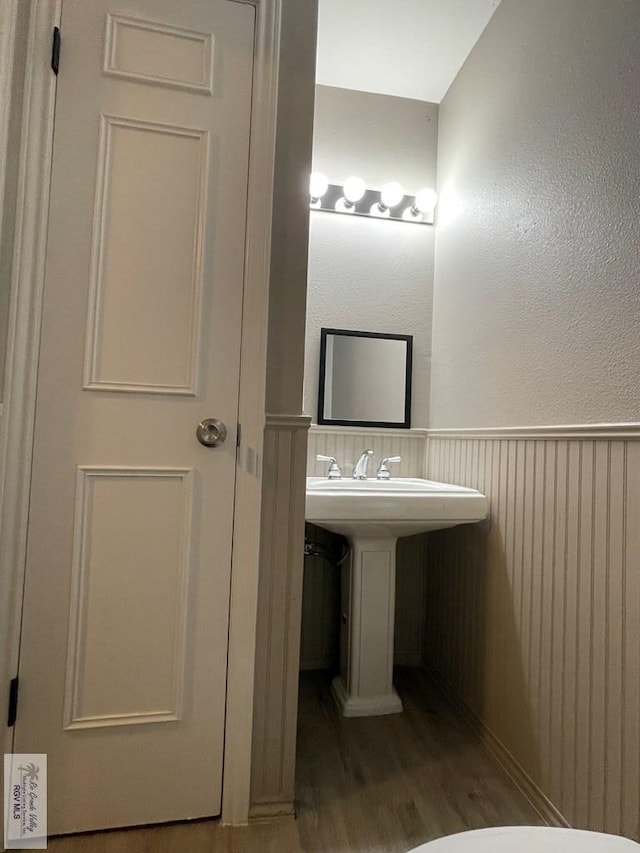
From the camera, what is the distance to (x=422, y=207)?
2.26 m

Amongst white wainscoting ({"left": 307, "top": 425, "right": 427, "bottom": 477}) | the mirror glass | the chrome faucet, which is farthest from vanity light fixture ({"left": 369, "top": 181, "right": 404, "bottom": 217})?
the chrome faucet

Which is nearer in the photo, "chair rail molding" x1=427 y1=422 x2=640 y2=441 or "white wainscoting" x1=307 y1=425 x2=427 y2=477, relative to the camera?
"chair rail molding" x1=427 y1=422 x2=640 y2=441

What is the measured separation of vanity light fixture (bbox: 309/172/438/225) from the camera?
217cm

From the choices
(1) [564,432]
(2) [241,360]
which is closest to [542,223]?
(1) [564,432]

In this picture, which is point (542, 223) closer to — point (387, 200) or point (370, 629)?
point (387, 200)

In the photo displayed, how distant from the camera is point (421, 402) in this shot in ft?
7.47

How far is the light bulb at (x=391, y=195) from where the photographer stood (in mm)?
2221

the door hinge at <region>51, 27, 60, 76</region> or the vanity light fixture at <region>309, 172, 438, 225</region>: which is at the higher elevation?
the vanity light fixture at <region>309, 172, 438, 225</region>

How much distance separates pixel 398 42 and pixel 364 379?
1371mm

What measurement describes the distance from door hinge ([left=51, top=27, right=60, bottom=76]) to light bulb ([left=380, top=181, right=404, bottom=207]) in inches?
54.9

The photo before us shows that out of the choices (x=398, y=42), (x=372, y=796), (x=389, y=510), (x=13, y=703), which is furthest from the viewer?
(x=398, y=42)

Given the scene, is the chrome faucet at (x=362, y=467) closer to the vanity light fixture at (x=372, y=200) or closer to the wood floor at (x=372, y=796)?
the wood floor at (x=372, y=796)

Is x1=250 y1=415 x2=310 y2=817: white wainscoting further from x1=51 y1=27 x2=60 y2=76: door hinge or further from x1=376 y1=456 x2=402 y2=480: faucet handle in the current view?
x1=51 y1=27 x2=60 y2=76: door hinge

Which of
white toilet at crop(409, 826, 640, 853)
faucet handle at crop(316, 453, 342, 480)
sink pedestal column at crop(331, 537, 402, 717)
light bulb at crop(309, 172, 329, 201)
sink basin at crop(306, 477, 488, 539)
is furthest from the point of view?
light bulb at crop(309, 172, 329, 201)
